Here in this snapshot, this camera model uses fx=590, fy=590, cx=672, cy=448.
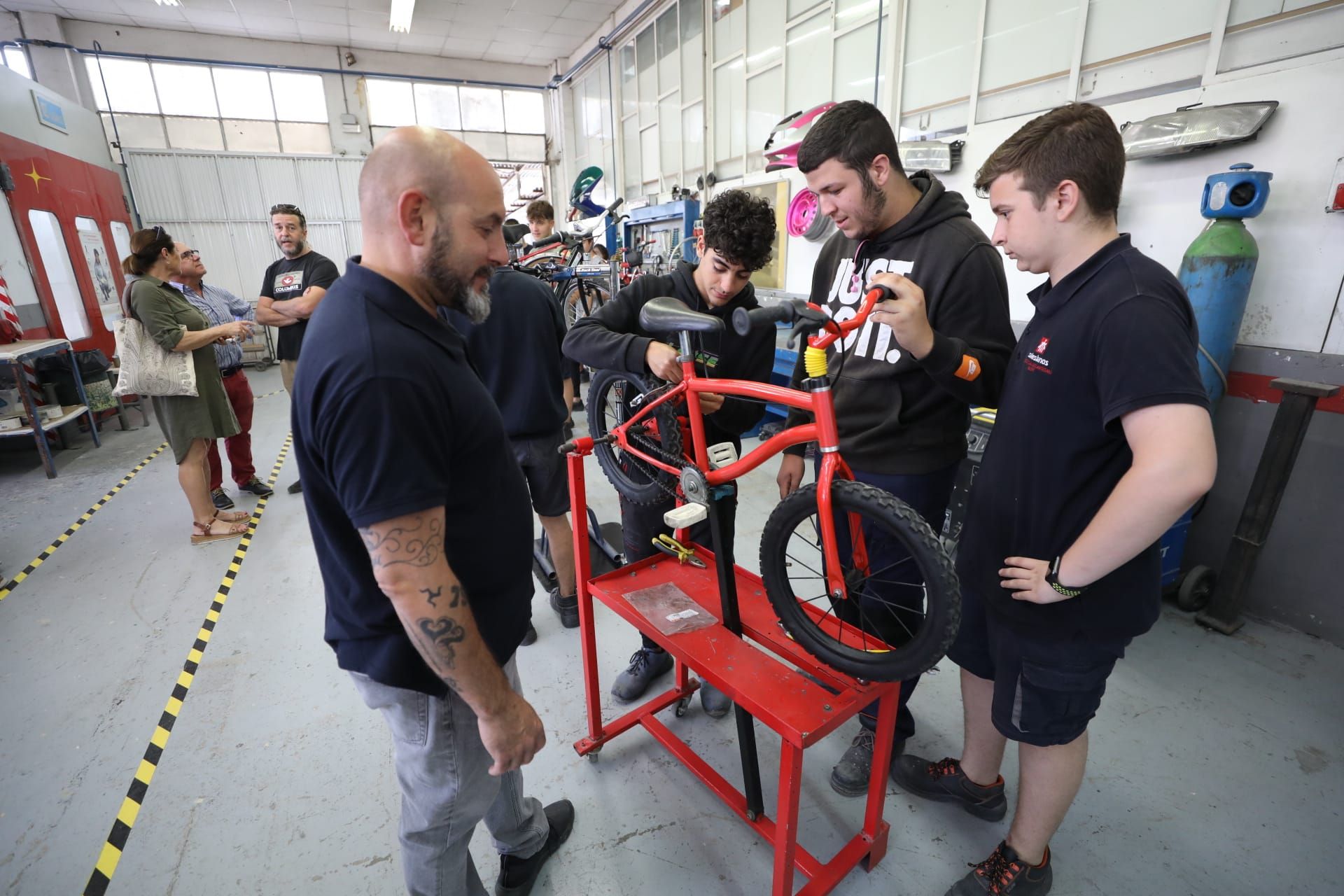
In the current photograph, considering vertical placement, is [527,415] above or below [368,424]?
below

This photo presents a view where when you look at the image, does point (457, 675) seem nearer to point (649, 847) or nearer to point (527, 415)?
point (649, 847)

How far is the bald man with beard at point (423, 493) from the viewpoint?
0.83 metres

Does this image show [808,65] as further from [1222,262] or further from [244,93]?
[244,93]

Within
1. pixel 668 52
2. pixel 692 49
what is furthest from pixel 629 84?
pixel 692 49

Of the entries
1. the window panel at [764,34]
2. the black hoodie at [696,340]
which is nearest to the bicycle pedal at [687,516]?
the black hoodie at [696,340]

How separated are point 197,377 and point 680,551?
3091 mm

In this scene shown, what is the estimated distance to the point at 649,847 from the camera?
1.62m

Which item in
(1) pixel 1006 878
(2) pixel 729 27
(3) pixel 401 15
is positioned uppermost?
(3) pixel 401 15

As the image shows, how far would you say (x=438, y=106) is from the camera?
10055mm

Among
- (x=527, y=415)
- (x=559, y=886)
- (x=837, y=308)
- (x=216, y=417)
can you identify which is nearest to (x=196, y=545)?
(x=216, y=417)

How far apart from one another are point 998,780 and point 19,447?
741cm

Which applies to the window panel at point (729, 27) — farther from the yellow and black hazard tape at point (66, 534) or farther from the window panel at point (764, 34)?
the yellow and black hazard tape at point (66, 534)

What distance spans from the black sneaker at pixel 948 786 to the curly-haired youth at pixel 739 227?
1.53 meters

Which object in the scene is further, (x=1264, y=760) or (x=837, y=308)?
(x=1264, y=760)
